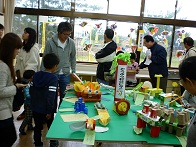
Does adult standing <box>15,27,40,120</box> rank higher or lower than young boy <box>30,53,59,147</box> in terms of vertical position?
higher

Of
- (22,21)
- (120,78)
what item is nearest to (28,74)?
(120,78)

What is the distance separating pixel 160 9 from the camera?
502 cm

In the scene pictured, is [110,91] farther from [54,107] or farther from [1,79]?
[1,79]

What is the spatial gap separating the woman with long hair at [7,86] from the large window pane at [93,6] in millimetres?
3637

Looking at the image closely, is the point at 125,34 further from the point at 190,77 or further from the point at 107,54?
the point at 190,77

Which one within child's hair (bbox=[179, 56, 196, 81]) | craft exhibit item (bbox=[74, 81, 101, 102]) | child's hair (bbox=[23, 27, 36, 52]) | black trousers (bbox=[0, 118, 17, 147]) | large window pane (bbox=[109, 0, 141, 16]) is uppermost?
large window pane (bbox=[109, 0, 141, 16])

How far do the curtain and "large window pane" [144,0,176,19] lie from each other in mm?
2939

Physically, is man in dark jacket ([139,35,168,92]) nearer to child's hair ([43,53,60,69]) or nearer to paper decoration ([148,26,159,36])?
paper decoration ([148,26,159,36])

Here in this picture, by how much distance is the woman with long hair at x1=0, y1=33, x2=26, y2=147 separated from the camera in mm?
1487

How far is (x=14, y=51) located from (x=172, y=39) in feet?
14.0

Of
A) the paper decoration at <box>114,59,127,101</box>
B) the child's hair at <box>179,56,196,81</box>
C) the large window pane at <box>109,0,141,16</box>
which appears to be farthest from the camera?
the large window pane at <box>109,0,141,16</box>

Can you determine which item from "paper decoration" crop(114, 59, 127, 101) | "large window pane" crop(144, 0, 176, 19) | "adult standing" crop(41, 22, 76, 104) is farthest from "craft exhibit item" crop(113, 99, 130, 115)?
"large window pane" crop(144, 0, 176, 19)

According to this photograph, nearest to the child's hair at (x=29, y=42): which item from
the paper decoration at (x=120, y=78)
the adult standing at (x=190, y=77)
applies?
the paper decoration at (x=120, y=78)

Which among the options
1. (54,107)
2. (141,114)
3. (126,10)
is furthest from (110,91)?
(126,10)
